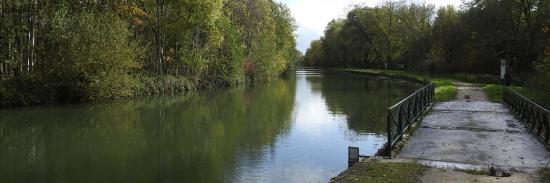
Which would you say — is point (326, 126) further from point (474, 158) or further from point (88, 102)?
point (88, 102)

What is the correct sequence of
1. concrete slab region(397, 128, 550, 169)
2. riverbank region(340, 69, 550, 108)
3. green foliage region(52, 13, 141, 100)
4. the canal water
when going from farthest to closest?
1. green foliage region(52, 13, 141, 100)
2. riverbank region(340, 69, 550, 108)
3. the canal water
4. concrete slab region(397, 128, 550, 169)

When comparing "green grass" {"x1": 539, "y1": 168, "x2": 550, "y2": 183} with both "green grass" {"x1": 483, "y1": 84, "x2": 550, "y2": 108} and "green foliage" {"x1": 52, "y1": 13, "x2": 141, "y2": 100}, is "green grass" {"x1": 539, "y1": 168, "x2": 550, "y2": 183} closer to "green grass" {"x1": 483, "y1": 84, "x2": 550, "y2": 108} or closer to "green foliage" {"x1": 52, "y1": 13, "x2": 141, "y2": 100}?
"green grass" {"x1": 483, "y1": 84, "x2": 550, "y2": 108}

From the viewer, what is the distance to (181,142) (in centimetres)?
1555

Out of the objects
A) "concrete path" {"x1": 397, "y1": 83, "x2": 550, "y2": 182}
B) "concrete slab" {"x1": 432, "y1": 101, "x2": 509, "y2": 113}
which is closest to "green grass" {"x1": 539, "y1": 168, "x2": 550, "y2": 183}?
"concrete path" {"x1": 397, "y1": 83, "x2": 550, "y2": 182}

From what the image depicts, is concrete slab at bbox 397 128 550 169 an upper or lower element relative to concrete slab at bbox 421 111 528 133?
lower

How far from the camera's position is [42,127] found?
1866cm

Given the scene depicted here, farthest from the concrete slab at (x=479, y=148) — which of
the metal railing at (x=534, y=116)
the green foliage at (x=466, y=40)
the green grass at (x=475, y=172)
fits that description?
the green foliage at (x=466, y=40)

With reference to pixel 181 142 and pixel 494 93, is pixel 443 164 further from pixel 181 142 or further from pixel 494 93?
pixel 494 93

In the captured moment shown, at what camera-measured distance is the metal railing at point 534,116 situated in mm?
12234

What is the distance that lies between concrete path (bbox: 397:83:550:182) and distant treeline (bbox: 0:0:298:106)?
17.9 m

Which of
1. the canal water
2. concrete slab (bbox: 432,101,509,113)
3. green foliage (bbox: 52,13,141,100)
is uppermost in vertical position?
green foliage (bbox: 52,13,141,100)

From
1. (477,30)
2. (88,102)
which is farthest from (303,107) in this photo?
(477,30)

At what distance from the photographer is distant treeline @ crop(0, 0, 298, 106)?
25.3m

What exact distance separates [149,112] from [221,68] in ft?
72.7
